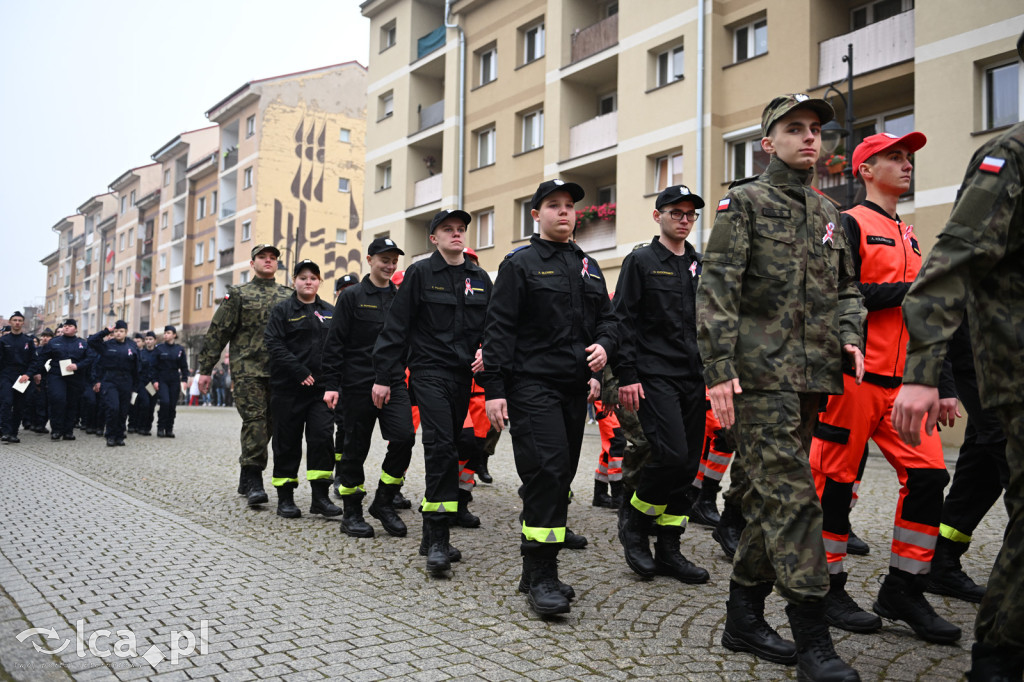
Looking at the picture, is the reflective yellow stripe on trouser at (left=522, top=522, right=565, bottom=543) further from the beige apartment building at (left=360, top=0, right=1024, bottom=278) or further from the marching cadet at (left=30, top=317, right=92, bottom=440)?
the marching cadet at (left=30, top=317, right=92, bottom=440)

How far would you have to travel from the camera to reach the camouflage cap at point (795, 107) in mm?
3922

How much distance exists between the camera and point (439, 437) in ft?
18.6

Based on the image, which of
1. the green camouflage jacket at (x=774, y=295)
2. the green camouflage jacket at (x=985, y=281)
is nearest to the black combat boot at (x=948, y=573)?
the green camouflage jacket at (x=774, y=295)

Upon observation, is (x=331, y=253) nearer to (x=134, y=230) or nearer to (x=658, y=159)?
(x=134, y=230)

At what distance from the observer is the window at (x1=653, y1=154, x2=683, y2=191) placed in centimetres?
2214

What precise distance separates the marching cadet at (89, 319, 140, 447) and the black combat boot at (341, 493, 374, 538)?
9769 millimetres

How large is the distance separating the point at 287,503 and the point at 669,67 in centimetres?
1840

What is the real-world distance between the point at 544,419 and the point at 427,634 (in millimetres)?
1287

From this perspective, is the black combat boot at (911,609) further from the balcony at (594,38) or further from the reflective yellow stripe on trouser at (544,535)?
the balcony at (594,38)

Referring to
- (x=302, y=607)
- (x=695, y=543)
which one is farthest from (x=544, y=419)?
(x=695, y=543)

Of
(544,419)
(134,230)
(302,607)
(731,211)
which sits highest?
(134,230)

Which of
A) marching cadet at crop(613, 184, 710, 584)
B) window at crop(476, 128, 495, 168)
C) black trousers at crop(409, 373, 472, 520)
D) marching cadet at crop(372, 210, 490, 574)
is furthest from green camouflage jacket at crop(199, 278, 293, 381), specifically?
window at crop(476, 128, 495, 168)

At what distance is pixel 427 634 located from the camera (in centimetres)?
411

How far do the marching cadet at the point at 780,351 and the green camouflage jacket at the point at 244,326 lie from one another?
→ 586 cm
